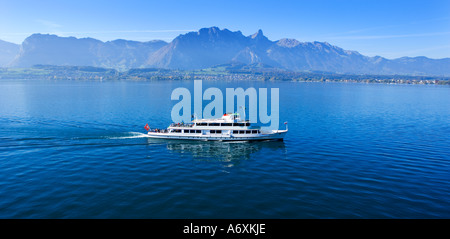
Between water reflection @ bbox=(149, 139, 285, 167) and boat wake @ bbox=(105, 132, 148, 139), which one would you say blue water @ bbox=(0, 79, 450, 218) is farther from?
boat wake @ bbox=(105, 132, 148, 139)

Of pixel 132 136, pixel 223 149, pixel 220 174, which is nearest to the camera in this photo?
Result: pixel 220 174

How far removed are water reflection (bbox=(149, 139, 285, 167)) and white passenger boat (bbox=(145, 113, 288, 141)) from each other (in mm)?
1587

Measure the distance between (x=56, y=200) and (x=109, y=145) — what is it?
99.1 ft

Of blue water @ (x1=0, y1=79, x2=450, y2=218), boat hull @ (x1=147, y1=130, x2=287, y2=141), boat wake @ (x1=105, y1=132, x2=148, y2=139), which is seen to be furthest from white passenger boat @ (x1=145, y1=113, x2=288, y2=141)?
boat wake @ (x1=105, y1=132, x2=148, y2=139)

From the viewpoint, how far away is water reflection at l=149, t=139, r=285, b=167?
6306cm

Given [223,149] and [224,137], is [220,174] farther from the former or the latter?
[224,137]

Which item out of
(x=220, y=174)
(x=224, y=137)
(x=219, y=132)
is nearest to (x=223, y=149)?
(x=224, y=137)

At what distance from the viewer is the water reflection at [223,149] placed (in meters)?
63.1

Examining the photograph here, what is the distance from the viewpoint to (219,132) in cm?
7794

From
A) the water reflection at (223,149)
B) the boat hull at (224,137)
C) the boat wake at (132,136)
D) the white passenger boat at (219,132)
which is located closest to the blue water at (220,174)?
the water reflection at (223,149)

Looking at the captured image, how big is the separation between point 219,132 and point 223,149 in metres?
8.55

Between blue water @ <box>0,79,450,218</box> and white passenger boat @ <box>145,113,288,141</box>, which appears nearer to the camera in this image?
blue water @ <box>0,79,450,218</box>
